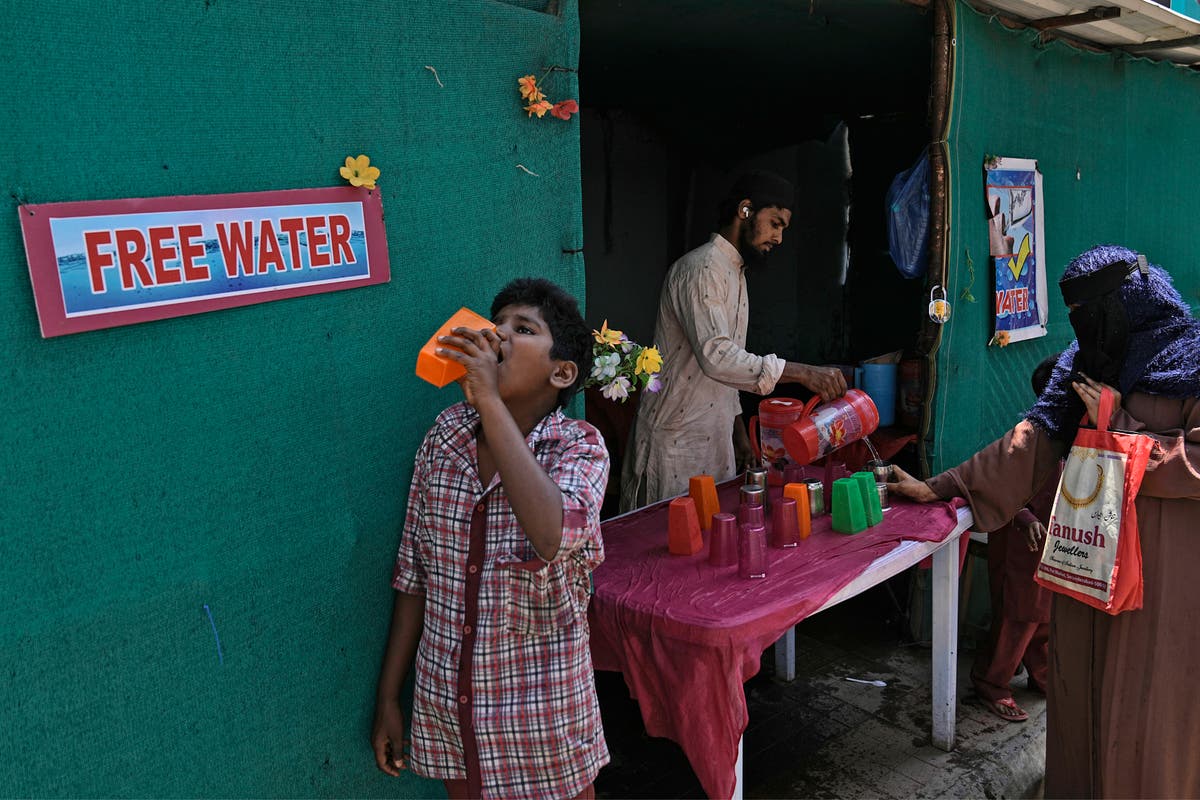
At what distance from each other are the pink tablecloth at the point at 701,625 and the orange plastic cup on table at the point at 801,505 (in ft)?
0.28

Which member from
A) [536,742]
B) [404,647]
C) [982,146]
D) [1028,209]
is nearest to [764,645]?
[536,742]

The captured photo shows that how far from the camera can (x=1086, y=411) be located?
297 cm

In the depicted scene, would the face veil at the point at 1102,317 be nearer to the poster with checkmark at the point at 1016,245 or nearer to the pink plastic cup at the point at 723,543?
the pink plastic cup at the point at 723,543

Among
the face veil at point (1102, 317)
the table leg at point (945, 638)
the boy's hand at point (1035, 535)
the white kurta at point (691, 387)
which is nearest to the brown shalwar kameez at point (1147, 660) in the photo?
the face veil at point (1102, 317)

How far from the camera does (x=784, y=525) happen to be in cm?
295

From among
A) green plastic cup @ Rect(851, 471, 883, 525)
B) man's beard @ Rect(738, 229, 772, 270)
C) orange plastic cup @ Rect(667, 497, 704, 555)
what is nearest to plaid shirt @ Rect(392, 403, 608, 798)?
orange plastic cup @ Rect(667, 497, 704, 555)

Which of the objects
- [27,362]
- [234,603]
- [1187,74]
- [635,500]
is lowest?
[635,500]

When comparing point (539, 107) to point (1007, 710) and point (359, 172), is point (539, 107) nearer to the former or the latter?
point (359, 172)

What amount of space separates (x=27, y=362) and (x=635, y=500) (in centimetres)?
243

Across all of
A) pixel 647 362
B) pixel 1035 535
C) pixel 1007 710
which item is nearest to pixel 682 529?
pixel 647 362

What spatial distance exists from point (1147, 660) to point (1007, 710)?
1125mm

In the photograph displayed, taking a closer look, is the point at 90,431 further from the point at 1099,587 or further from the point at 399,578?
the point at 1099,587

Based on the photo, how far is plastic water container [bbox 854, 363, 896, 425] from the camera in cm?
474

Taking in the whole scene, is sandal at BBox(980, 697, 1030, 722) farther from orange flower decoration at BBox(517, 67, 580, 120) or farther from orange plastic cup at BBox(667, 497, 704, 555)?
orange flower decoration at BBox(517, 67, 580, 120)
